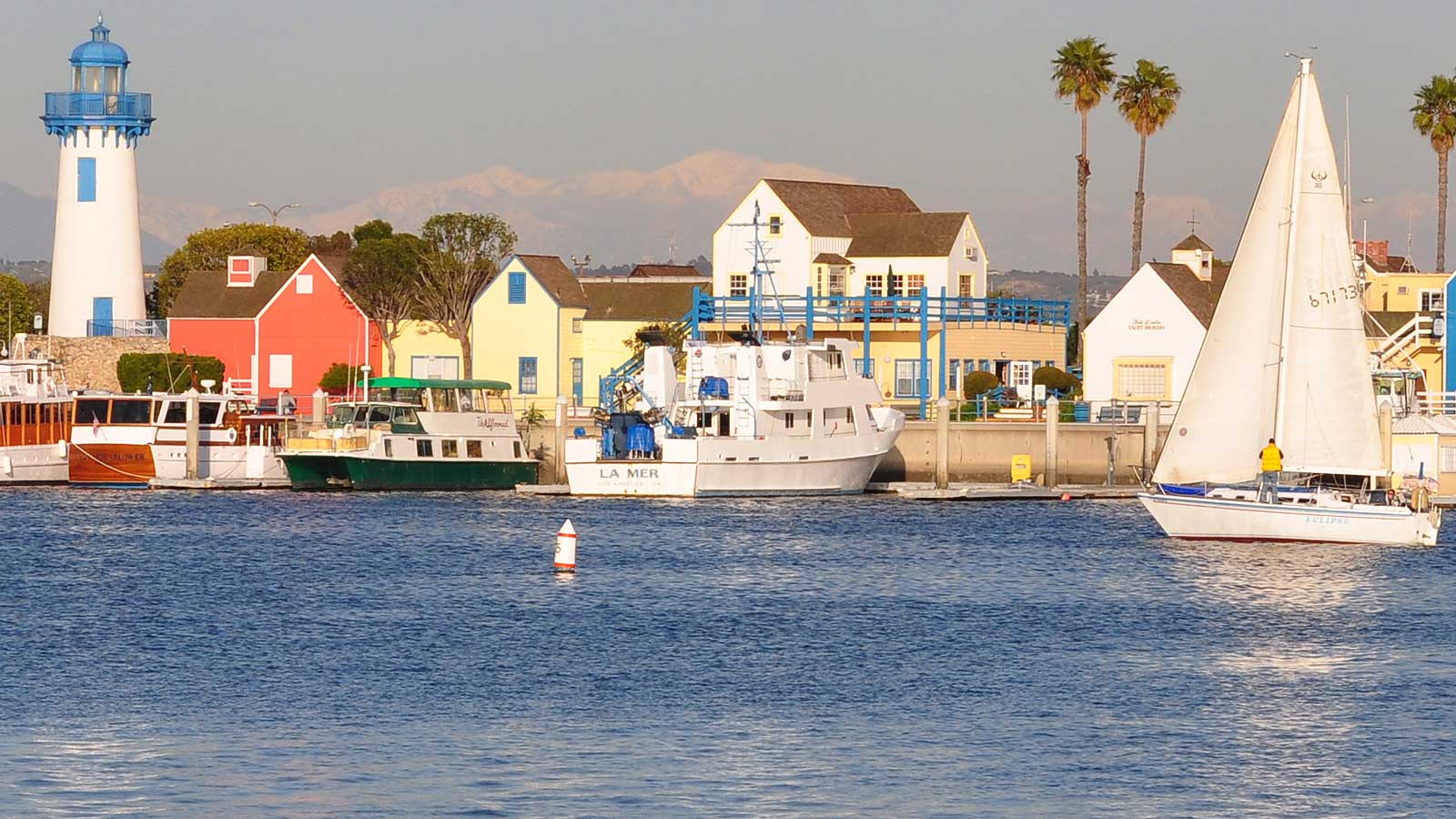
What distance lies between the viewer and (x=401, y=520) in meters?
55.8

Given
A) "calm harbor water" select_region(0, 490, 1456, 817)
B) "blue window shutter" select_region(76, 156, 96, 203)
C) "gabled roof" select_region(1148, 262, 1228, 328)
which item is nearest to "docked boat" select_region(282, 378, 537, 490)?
"calm harbor water" select_region(0, 490, 1456, 817)

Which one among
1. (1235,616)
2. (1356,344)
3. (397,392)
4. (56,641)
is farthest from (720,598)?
(397,392)

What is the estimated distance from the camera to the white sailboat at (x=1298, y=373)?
45.0 metres

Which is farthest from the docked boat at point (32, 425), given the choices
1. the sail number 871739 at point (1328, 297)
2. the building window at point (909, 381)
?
the sail number 871739 at point (1328, 297)

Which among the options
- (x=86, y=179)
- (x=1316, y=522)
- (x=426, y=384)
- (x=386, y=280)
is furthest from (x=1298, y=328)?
(x=86, y=179)

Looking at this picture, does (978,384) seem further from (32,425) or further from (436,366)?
(32,425)

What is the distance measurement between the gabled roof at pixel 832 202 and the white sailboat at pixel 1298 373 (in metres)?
36.2

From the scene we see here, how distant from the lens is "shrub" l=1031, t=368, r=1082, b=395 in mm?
76125

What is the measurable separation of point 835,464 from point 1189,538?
1583 cm

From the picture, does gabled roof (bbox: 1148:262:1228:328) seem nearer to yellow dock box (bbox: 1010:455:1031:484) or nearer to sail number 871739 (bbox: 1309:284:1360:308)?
yellow dock box (bbox: 1010:455:1031:484)

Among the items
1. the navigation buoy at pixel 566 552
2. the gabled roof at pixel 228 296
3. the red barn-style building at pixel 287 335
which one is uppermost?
the gabled roof at pixel 228 296

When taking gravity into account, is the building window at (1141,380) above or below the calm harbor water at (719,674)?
above

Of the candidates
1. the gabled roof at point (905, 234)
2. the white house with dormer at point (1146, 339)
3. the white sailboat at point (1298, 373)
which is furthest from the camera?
the gabled roof at point (905, 234)

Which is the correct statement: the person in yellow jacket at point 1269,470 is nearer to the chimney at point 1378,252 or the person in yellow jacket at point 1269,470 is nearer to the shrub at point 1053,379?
the shrub at point 1053,379
